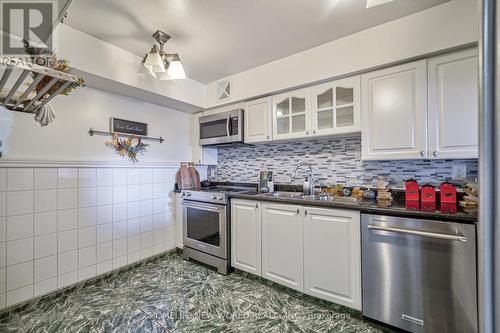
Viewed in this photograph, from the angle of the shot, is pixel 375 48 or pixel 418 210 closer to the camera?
pixel 418 210

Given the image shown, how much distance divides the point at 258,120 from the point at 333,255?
62.3 inches

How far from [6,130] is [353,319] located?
224 centimetres

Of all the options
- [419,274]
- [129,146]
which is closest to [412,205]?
[419,274]

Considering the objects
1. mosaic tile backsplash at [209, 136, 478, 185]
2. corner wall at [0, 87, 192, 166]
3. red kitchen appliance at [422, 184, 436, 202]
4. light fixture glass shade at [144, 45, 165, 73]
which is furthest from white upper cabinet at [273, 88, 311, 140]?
corner wall at [0, 87, 192, 166]

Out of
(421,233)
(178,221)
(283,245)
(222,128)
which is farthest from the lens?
(178,221)

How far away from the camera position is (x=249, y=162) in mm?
3174

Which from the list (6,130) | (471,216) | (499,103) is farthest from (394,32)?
(6,130)

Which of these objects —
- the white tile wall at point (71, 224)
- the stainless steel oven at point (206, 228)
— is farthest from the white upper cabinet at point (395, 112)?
the white tile wall at point (71, 224)

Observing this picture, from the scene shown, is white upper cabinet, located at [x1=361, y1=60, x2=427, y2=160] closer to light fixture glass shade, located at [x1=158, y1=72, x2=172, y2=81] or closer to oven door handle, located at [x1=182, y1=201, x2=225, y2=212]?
oven door handle, located at [x1=182, y1=201, x2=225, y2=212]

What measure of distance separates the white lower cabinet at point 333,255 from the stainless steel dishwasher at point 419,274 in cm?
7

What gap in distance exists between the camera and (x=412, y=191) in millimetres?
1890

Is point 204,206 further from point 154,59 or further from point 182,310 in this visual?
point 154,59

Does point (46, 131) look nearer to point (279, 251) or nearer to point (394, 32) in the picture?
point (279, 251)

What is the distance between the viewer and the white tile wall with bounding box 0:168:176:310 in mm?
1871
